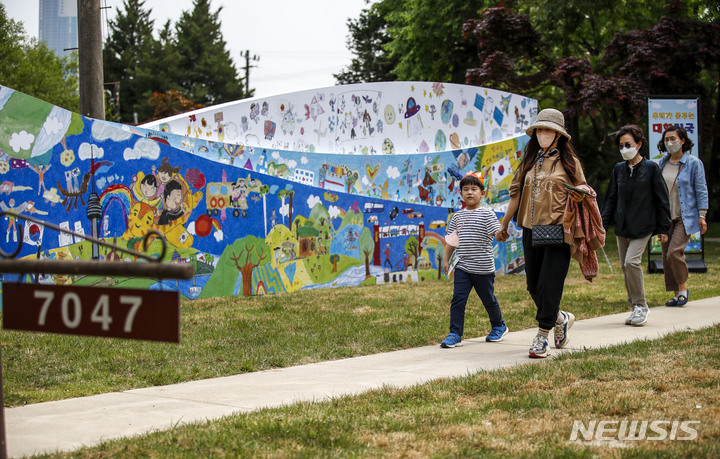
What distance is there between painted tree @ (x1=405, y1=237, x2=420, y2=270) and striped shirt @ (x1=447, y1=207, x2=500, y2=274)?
228 inches

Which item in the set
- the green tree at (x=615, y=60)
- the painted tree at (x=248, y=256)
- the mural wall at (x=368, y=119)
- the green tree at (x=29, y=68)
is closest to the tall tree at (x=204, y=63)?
the green tree at (x=29, y=68)

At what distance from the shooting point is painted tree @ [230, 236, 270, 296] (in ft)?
35.0

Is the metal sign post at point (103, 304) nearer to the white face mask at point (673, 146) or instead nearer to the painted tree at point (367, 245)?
the white face mask at point (673, 146)

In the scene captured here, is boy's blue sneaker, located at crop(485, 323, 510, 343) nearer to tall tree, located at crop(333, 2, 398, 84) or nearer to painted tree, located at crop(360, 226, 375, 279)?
painted tree, located at crop(360, 226, 375, 279)

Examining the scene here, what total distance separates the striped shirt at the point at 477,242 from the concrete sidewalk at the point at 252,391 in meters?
0.71

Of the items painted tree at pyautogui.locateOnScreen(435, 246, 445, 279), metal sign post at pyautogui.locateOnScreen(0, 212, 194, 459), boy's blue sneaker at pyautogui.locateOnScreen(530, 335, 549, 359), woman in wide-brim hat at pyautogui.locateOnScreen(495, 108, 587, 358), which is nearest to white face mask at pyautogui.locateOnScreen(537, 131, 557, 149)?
woman in wide-brim hat at pyautogui.locateOnScreen(495, 108, 587, 358)

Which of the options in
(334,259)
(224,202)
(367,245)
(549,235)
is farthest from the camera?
(367,245)

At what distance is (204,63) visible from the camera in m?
59.6

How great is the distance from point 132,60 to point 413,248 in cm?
5004

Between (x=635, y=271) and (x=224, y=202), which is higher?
(x=224, y=202)

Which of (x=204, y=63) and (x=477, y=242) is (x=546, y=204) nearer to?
(x=477, y=242)

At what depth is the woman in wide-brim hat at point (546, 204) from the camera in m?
6.27

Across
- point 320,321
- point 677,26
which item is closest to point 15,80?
point 677,26

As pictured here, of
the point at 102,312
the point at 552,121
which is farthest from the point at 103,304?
the point at 552,121
